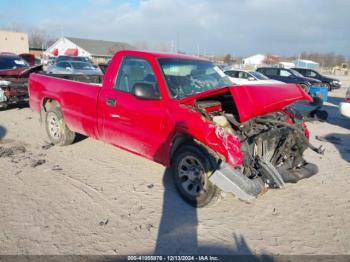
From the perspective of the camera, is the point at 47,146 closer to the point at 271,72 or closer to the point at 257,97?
the point at 257,97

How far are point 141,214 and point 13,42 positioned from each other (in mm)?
55691

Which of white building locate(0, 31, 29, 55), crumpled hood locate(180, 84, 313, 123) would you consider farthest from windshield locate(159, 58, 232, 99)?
white building locate(0, 31, 29, 55)

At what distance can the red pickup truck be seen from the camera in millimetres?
3779

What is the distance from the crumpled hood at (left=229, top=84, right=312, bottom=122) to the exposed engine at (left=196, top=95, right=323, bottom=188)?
0.94ft

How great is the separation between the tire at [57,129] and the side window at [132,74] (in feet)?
6.55

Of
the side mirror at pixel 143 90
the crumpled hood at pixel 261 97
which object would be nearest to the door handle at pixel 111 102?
the side mirror at pixel 143 90

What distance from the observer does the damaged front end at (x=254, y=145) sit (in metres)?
3.66

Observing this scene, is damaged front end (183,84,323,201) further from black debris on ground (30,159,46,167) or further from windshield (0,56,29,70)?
windshield (0,56,29,70)

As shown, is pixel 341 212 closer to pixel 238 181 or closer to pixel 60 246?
pixel 238 181

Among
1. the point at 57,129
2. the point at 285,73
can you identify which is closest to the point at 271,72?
the point at 285,73

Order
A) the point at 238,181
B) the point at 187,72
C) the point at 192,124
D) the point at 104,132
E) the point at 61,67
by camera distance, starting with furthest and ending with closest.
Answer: the point at 61,67, the point at 104,132, the point at 187,72, the point at 192,124, the point at 238,181

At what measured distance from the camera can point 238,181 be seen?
3.60m

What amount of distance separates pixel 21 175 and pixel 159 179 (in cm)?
216

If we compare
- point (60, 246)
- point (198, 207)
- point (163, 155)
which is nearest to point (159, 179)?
point (163, 155)
